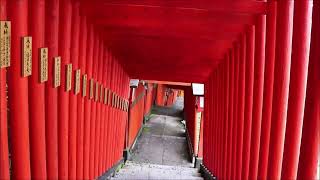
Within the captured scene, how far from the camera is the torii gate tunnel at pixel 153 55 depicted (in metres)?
1.83

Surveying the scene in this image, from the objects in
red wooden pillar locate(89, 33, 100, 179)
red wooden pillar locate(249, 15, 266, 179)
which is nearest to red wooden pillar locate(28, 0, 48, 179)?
red wooden pillar locate(249, 15, 266, 179)

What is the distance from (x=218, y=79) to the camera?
562 cm

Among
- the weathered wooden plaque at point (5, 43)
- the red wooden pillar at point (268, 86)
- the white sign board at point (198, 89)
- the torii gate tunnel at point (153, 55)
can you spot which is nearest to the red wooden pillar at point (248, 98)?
the torii gate tunnel at point (153, 55)

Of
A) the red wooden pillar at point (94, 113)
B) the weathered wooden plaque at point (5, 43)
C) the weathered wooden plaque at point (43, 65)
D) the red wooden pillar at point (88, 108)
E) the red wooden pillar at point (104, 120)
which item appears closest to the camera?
the weathered wooden plaque at point (5, 43)

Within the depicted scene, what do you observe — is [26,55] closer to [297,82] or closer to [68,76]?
[68,76]

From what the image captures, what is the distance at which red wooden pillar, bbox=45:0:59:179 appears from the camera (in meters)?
2.29

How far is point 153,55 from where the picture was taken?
573 centimetres

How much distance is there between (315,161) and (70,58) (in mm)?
1909

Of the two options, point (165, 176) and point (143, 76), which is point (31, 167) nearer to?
point (165, 176)

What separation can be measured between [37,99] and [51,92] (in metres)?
0.26

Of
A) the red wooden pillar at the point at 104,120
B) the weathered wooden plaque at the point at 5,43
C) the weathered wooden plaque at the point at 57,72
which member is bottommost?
the red wooden pillar at the point at 104,120

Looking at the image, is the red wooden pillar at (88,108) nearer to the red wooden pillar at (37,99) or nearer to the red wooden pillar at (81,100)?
the red wooden pillar at (81,100)

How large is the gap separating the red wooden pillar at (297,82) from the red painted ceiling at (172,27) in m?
0.87

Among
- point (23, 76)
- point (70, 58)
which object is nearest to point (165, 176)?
point (70, 58)
